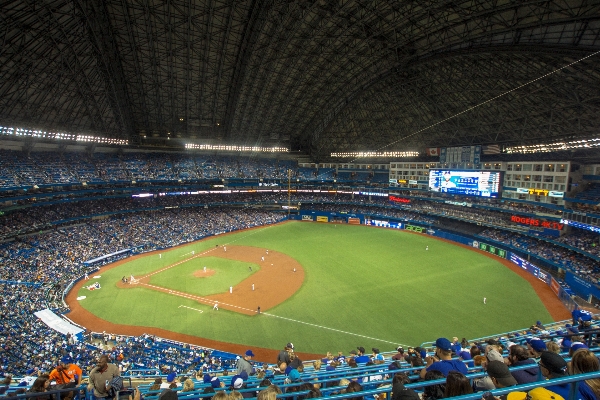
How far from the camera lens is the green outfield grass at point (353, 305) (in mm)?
25172

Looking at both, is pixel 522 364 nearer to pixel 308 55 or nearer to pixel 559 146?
pixel 308 55

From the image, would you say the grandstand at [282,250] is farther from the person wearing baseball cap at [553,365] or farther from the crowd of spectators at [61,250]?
the person wearing baseball cap at [553,365]

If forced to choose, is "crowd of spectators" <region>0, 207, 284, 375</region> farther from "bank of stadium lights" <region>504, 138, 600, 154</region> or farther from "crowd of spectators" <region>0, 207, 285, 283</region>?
"bank of stadium lights" <region>504, 138, 600, 154</region>

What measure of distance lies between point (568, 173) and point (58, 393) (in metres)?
55.7

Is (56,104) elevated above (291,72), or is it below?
below

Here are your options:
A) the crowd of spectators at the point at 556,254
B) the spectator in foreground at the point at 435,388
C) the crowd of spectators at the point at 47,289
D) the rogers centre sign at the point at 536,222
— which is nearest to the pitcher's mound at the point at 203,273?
the crowd of spectators at the point at 47,289

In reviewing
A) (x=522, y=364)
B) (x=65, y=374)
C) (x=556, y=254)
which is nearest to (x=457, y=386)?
(x=522, y=364)

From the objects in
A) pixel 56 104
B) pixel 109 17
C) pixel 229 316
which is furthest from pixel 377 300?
pixel 56 104

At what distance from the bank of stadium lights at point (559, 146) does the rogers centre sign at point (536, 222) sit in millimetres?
10042

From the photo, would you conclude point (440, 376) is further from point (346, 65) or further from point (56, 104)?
point (56, 104)

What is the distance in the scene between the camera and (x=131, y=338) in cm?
2361

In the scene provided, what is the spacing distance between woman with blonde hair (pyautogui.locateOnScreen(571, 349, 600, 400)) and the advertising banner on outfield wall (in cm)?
3513

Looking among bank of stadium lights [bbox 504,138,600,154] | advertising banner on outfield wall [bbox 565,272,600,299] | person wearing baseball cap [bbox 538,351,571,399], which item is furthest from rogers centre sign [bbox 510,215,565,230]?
person wearing baseball cap [bbox 538,351,571,399]

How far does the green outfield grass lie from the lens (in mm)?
25172
